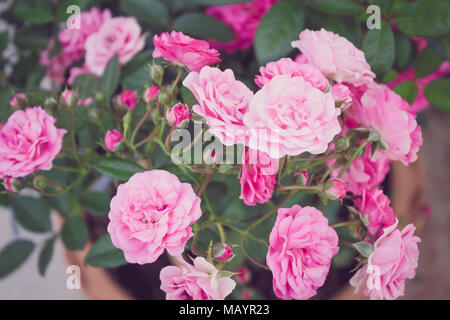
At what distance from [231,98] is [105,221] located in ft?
2.05

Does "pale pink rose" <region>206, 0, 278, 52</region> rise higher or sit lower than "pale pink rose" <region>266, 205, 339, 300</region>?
higher

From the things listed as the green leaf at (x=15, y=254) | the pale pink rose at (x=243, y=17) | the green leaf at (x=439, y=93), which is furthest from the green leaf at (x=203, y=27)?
the green leaf at (x=15, y=254)

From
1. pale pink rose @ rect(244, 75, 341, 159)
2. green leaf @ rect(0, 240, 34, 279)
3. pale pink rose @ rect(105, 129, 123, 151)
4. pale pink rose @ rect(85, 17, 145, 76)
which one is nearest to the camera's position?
pale pink rose @ rect(244, 75, 341, 159)

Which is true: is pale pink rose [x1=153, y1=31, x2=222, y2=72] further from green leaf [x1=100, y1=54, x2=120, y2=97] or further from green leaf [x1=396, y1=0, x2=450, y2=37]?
green leaf [x1=396, y1=0, x2=450, y2=37]

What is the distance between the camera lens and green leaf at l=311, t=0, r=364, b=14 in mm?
508

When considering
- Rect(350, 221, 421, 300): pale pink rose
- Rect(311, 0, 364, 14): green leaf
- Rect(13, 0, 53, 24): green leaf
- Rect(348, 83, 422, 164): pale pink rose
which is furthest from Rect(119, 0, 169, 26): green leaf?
Rect(350, 221, 421, 300): pale pink rose

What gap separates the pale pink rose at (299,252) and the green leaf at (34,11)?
0.52 m

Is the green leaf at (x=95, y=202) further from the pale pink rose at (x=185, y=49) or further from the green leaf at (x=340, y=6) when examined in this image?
the green leaf at (x=340, y=6)

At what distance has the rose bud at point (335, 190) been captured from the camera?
0.42 metres

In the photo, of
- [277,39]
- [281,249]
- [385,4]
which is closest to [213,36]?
[277,39]

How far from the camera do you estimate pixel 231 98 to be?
0.38 meters

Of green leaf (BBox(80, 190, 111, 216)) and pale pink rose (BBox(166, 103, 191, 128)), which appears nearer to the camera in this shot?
pale pink rose (BBox(166, 103, 191, 128))

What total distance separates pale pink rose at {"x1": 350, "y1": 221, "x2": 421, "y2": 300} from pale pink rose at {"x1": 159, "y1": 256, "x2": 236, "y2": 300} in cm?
14

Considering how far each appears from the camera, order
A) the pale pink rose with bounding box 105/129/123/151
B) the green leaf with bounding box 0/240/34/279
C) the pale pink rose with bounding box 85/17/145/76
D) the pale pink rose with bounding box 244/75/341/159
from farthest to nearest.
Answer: the green leaf with bounding box 0/240/34/279
the pale pink rose with bounding box 85/17/145/76
the pale pink rose with bounding box 105/129/123/151
the pale pink rose with bounding box 244/75/341/159
